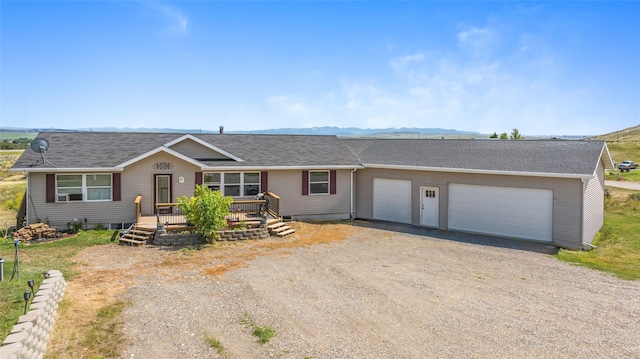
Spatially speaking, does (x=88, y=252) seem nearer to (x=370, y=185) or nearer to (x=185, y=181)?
(x=185, y=181)

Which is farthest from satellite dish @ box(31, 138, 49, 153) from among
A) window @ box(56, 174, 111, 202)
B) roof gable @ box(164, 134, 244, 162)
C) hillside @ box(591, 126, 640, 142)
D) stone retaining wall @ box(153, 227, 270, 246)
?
hillside @ box(591, 126, 640, 142)

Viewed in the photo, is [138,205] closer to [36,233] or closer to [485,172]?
[36,233]

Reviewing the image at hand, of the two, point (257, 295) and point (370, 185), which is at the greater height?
point (370, 185)

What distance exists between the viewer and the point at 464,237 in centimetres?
1759

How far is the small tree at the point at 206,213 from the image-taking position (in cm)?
1555

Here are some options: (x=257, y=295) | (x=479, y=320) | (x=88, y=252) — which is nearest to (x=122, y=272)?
(x=88, y=252)

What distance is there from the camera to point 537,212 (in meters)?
16.7

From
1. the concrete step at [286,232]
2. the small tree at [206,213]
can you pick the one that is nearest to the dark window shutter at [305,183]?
the concrete step at [286,232]

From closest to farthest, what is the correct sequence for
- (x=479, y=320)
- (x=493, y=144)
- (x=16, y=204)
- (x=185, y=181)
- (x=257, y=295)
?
(x=479, y=320)
(x=257, y=295)
(x=185, y=181)
(x=493, y=144)
(x=16, y=204)

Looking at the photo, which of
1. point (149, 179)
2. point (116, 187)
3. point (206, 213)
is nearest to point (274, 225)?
point (206, 213)

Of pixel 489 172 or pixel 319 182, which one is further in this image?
pixel 319 182

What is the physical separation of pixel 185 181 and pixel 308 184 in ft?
19.0

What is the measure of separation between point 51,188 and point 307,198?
11.0 m

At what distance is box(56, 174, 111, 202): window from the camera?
17.7 m
